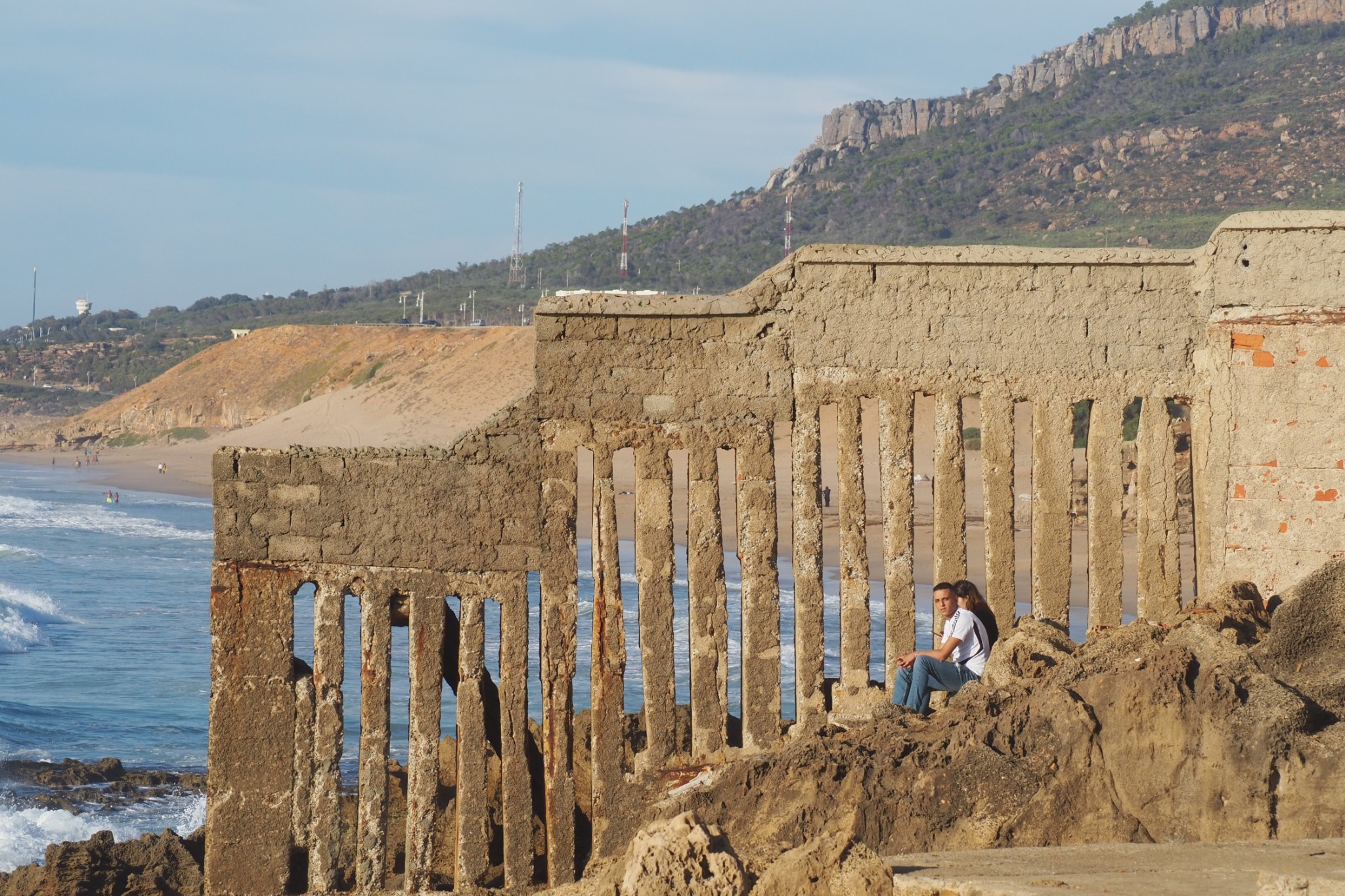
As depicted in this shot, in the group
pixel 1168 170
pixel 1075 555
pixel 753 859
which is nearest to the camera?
pixel 753 859

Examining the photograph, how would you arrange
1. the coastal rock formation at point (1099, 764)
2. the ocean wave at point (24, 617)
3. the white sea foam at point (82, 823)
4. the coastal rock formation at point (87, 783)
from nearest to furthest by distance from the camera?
the coastal rock formation at point (1099, 764)
the white sea foam at point (82, 823)
the coastal rock formation at point (87, 783)
the ocean wave at point (24, 617)

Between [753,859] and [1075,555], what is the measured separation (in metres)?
20.3

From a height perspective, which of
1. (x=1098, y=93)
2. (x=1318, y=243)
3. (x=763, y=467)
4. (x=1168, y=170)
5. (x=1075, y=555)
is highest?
(x=1098, y=93)

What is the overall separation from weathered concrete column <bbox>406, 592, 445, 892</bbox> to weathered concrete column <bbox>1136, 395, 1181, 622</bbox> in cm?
442

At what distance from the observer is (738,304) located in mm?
9531

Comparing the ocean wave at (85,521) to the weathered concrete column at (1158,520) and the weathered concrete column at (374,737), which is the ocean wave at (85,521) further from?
the weathered concrete column at (1158,520)

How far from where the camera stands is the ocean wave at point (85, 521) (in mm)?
42312

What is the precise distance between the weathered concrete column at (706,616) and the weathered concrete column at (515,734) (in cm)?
105

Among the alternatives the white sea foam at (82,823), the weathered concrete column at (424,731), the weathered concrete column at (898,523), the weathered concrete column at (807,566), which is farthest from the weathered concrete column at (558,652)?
the white sea foam at (82,823)

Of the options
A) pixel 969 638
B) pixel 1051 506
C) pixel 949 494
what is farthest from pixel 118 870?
pixel 1051 506

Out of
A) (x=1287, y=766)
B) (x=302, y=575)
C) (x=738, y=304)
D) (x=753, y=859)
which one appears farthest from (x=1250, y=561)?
(x=302, y=575)

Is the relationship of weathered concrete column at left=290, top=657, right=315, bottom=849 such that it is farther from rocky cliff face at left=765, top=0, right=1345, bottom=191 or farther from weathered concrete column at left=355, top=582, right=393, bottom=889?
rocky cliff face at left=765, top=0, right=1345, bottom=191

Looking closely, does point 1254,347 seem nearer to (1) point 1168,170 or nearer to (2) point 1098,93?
(1) point 1168,170

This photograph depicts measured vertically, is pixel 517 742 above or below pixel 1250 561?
below
